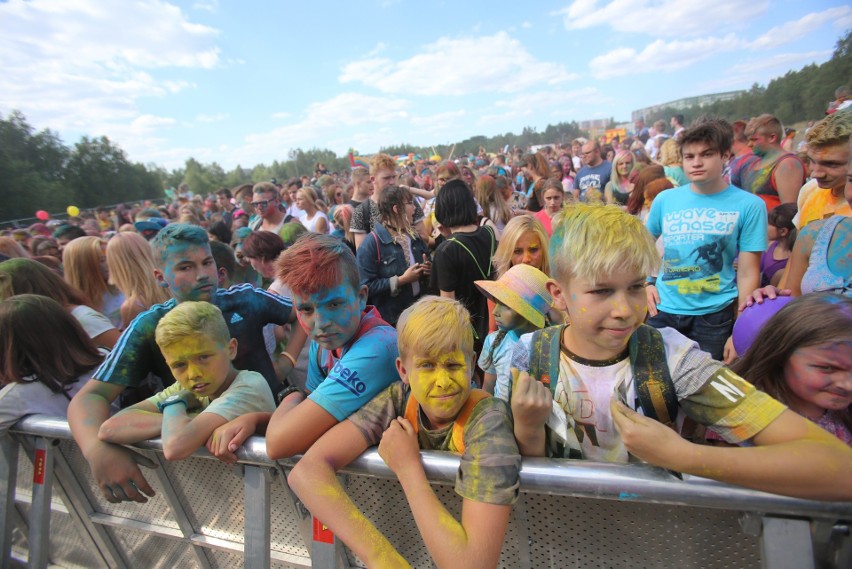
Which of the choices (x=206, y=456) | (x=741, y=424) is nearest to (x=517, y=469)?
(x=741, y=424)

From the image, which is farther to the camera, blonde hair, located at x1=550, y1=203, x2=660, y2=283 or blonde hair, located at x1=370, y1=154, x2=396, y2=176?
blonde hair, located at x1=370, y1=154, x2=396, y2=176

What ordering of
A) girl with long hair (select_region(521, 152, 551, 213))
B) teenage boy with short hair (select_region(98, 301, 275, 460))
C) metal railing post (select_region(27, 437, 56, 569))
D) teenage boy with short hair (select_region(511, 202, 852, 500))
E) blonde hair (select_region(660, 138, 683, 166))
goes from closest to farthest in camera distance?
teenage boy with short hair (select_region(511, 202, 852, 500))
teenage boy with short hair (select_region(98, 301, 275, 460))
metal railing post (select_region(27, 437, 56, 569))
blonde hair (select_region(660, 138, 683, 166))
girl with long hair (select_region(521, 152, 551, 213))

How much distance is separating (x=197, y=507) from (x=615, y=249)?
2.12 m

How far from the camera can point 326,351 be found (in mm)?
2064

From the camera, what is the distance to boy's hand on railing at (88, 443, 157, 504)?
181 cm

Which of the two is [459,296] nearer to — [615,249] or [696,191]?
[696,191]

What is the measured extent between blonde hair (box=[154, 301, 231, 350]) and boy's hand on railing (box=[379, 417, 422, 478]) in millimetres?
1053

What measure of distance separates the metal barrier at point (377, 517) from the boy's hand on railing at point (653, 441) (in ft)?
0.25

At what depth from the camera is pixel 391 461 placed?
136 cm

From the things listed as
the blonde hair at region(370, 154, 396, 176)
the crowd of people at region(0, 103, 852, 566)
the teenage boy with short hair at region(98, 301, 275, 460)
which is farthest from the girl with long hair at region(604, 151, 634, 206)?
the teenage boy with short hair at region(98, 301, 275, 460)

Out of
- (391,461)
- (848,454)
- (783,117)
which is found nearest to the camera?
(848,454)

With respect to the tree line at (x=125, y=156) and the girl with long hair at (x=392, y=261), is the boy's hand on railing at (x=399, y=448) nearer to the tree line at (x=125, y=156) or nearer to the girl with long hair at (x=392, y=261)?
the girl with long hair at (x=392, y=261)

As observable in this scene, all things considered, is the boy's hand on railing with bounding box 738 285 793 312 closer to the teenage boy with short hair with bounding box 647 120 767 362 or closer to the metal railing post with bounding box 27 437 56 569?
the teenage boy with short hair with bounding box 647 120 767 362

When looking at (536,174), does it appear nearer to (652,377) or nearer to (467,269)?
(467,269)
